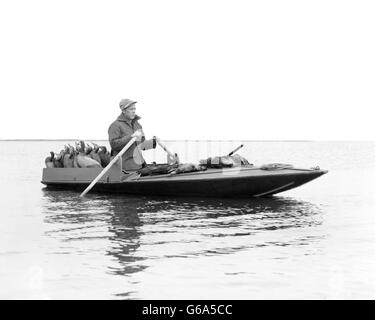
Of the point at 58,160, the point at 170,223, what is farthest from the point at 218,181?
the point at 58,160

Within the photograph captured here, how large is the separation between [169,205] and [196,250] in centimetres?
714

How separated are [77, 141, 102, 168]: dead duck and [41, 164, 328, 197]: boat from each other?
779 millimetres

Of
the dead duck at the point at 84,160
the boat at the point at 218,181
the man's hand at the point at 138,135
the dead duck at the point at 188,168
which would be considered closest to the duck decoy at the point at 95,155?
the dead duck at the point at 84,160

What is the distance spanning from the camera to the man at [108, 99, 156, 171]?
1950 cm

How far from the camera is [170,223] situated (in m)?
14.4

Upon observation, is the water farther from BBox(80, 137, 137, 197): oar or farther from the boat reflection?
BBox(80, 137, 137, 197): oar

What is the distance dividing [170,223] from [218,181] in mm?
4337

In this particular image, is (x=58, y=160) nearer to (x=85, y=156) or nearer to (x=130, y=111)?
(x=85, y=156)

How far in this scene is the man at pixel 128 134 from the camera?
19500 millimetres

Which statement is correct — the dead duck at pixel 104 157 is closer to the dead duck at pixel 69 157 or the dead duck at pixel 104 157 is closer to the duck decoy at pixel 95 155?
the duck decoy at pixel 95 155

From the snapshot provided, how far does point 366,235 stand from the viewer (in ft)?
43.0
